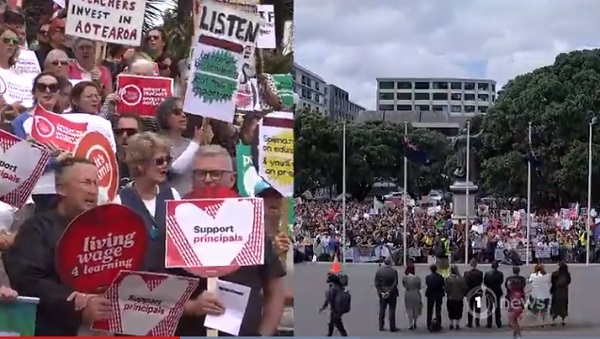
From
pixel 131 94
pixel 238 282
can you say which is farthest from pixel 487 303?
pixel 131 94

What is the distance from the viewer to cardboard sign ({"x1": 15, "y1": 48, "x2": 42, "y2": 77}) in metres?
3.54

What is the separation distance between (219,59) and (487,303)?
18.1ft

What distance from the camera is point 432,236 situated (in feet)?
46.5

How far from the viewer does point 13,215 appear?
3.46 m

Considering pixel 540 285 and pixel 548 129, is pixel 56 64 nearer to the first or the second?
pixel 540 285

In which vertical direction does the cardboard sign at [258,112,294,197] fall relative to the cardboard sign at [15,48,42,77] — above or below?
below

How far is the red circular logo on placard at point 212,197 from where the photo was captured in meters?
3.63

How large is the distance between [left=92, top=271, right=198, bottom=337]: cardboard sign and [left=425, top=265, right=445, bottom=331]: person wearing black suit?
480 cm

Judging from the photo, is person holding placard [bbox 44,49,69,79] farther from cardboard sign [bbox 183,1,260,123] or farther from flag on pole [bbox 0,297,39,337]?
flag on pole [bbox 0,297,39,337]

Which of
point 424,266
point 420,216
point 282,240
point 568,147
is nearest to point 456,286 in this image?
point 424,266

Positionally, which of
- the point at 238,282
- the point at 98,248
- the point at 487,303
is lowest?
the point at 487,303

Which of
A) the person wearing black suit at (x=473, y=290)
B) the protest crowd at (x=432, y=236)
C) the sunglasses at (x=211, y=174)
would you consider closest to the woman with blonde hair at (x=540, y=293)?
the person wearing black suit at (x=473, y=290)

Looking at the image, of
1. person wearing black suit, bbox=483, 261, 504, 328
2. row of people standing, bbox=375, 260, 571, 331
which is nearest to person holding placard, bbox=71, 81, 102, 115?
row of people standing, bbox=375, 260, 571, 331

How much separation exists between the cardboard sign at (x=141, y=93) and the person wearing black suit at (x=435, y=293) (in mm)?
5050
